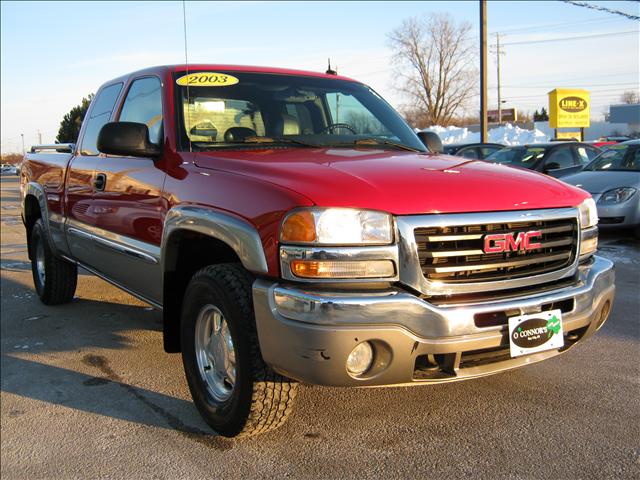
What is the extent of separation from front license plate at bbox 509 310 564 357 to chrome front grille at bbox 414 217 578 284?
192 mm

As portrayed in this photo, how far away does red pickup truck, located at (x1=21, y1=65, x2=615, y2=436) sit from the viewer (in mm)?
2430

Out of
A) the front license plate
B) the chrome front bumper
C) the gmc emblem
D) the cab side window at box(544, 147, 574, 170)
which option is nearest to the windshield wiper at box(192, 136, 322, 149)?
the chrome front bumper

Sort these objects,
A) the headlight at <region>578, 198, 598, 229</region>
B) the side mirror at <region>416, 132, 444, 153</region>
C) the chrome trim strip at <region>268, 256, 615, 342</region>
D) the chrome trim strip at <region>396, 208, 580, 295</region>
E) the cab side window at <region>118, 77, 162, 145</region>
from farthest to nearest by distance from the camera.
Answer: the side mirror at <region>416, 132, 444, 153</region>, the cab side window at <region>118, 77, 162, 145</region>, the headlight at <region>578, 198, 598, 229</region>, the chrome trim strip at <region>396, 208, 580, 295</region>, the chrome trim strip at <region>268, 256, 615, 342</region>

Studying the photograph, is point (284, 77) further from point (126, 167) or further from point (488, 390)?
point (488, 390)

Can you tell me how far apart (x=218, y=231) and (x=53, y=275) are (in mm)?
3362

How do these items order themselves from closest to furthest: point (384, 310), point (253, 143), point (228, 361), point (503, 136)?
point (384, 310) < point (228, 361) < point (253, 143) < point (503, 136)

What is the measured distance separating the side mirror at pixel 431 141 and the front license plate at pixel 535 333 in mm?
1889

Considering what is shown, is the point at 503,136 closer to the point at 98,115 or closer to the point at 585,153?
the point at 585,153

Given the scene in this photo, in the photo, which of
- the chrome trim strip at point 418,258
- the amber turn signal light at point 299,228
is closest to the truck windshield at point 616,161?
the chrome trim strip at point 418,258

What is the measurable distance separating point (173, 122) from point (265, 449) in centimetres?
187

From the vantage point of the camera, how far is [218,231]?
9.15 ft

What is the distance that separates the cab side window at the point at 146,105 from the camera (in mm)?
3736

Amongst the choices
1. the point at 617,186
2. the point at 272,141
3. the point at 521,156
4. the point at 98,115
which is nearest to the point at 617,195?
the point at 617,186

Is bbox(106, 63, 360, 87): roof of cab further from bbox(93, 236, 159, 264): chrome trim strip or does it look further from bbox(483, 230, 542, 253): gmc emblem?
bbox(483, 230, 542, 253): gmc emblem
